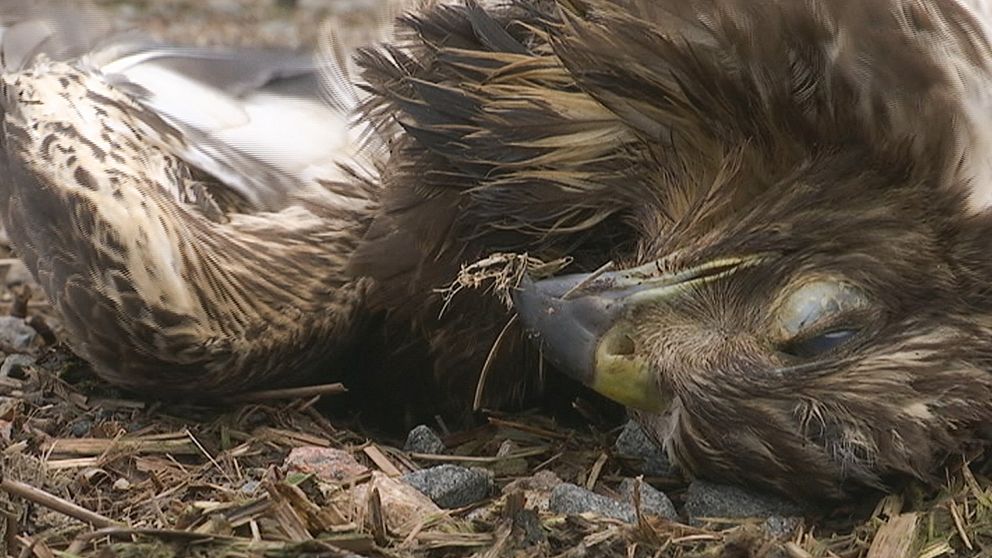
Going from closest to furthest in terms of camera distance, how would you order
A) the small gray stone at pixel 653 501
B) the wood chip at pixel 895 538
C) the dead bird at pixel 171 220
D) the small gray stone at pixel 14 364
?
the wood chip at pixel 895 538 → the small gray stone at pixel 653 501 → the dead bird at pixel 171 220 → the small gray stone at pixel 14 364

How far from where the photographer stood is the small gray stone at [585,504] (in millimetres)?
2676

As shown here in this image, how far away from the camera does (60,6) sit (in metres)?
4.30

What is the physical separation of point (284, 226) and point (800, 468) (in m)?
1.45

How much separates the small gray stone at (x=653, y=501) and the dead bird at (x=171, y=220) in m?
0.88

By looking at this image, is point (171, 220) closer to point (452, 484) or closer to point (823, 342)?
point (452, 484)

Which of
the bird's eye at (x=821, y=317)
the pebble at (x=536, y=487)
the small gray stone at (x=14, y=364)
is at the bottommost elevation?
the pebble at (x=536, y=487)

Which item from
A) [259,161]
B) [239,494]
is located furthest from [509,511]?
[259,161]

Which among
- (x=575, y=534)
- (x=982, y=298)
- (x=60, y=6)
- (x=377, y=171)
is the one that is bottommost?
(x=575, y=534)

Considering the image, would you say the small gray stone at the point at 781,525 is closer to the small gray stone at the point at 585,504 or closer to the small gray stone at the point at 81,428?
the small gray stone at the point at 585,504

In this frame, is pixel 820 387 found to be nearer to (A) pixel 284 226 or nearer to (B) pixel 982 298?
(B) pixel 982 298

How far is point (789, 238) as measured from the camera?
269cm

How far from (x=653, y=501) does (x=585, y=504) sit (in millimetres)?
188

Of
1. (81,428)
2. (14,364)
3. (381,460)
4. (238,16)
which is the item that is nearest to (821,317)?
(381,460)

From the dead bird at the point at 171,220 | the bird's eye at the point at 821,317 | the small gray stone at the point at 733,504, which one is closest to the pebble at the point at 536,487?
the small gray stone at the point at 733,504
